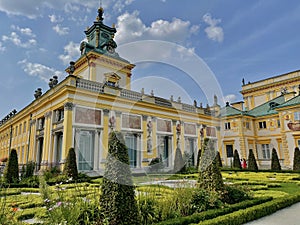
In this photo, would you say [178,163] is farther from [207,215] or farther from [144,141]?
[207,215]

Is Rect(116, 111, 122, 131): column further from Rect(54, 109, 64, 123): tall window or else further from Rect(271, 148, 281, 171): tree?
Rect(271, 148, 281, 171): tree

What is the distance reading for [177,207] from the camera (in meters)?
5.79

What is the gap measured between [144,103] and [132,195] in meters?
18.4

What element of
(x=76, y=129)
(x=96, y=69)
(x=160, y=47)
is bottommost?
(x=76, y=129)

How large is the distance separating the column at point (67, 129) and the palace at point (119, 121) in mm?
73

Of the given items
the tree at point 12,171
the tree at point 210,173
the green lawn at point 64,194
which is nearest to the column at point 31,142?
the tree at point 12,171

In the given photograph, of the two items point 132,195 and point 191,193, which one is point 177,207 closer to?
point 191,193

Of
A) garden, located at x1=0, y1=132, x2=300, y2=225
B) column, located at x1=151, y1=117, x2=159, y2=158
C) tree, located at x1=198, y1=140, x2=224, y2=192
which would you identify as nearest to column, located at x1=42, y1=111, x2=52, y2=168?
column, located at x1=151, y1=117, x2=159, y2=158

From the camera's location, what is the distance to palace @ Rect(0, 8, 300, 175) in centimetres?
1839

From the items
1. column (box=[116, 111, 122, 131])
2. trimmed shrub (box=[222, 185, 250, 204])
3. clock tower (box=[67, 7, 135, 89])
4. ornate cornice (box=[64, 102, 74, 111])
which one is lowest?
trimmed shrub (box=[222, 185, 250, 204])

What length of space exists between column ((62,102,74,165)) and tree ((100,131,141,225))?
44.2 ft

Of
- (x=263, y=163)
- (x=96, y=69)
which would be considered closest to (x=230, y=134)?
(x=263, y=163)

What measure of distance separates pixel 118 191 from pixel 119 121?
1617 cm

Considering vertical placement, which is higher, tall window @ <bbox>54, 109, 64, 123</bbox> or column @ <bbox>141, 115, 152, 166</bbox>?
tall window @ <bbox>54, 109, 64, 123</bbox>
